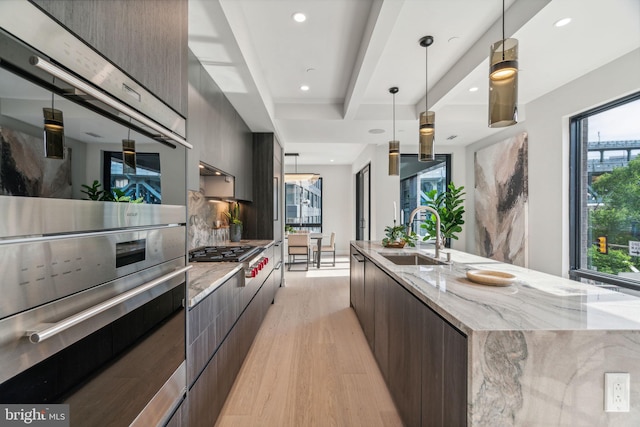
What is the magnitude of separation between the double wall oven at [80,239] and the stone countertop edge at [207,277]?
13.6 inches

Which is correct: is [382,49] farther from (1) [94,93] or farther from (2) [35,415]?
(2) [35,415]

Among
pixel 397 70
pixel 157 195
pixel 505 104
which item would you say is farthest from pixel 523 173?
pixel 157 195

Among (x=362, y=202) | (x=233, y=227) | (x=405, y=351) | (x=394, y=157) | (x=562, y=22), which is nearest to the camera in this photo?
(x=405, y=351)

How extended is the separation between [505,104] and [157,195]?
5.71 feet

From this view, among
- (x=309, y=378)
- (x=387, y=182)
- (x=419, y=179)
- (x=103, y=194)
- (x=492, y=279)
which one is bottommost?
(x=309, y=378)

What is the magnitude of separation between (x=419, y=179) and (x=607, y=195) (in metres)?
3.20

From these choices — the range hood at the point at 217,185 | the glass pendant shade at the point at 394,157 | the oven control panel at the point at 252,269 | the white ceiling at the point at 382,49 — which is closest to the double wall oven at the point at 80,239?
the oven control panel at the point at 252,269

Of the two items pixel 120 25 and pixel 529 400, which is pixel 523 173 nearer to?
pixel 529 400

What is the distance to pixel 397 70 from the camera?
3.04m

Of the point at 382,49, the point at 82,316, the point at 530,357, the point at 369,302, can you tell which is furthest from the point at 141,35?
the point at 369,302

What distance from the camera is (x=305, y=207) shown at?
9.09 m

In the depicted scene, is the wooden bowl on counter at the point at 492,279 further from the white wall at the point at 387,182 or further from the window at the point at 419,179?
the window at the point at 419,179

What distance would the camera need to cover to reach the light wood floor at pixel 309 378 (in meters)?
1.80

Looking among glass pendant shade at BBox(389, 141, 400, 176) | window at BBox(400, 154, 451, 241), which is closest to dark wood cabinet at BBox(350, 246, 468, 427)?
glass pendant shade at BBox(389, 141, 400, 176)
